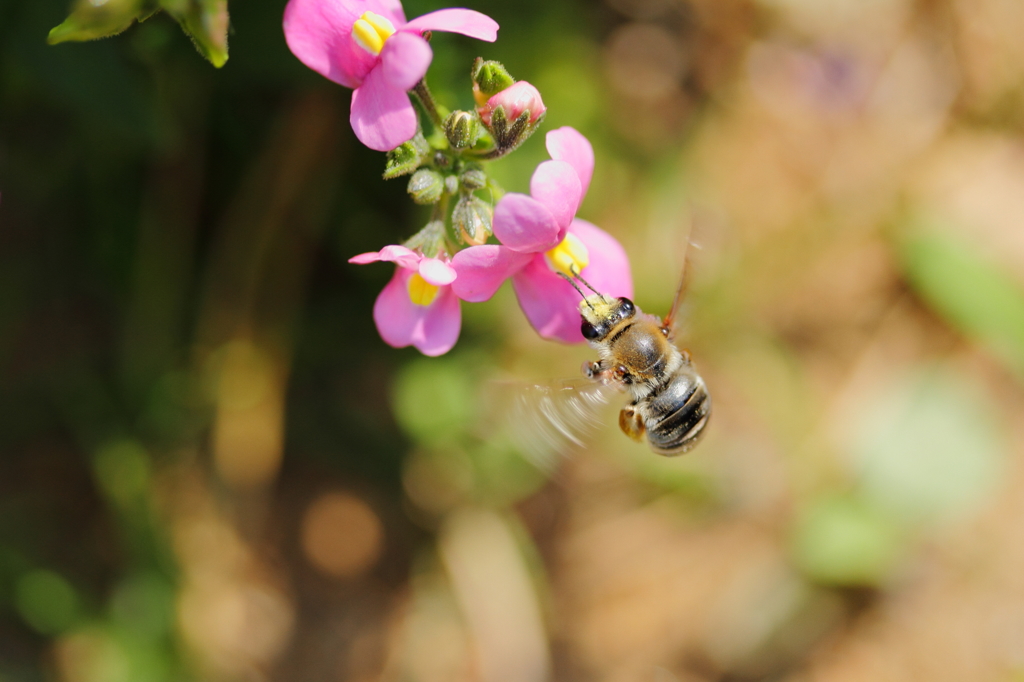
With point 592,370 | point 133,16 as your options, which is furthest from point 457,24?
point 592,370

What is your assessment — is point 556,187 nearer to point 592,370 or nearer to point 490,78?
point 490,78

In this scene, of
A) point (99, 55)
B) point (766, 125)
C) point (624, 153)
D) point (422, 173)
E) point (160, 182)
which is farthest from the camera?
point (766, 125)

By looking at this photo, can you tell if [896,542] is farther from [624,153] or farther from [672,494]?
[624,153]

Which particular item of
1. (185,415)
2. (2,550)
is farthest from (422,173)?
(2,550)

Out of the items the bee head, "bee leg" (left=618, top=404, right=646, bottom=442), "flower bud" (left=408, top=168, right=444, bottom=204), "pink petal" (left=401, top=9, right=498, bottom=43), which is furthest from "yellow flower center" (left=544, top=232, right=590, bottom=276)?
"pink petal" (left=401, top=9, right=498, bottom=43)

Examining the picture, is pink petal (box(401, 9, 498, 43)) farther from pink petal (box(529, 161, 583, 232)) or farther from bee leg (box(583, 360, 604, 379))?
bee leg (box(583, 360, 604, 379))
